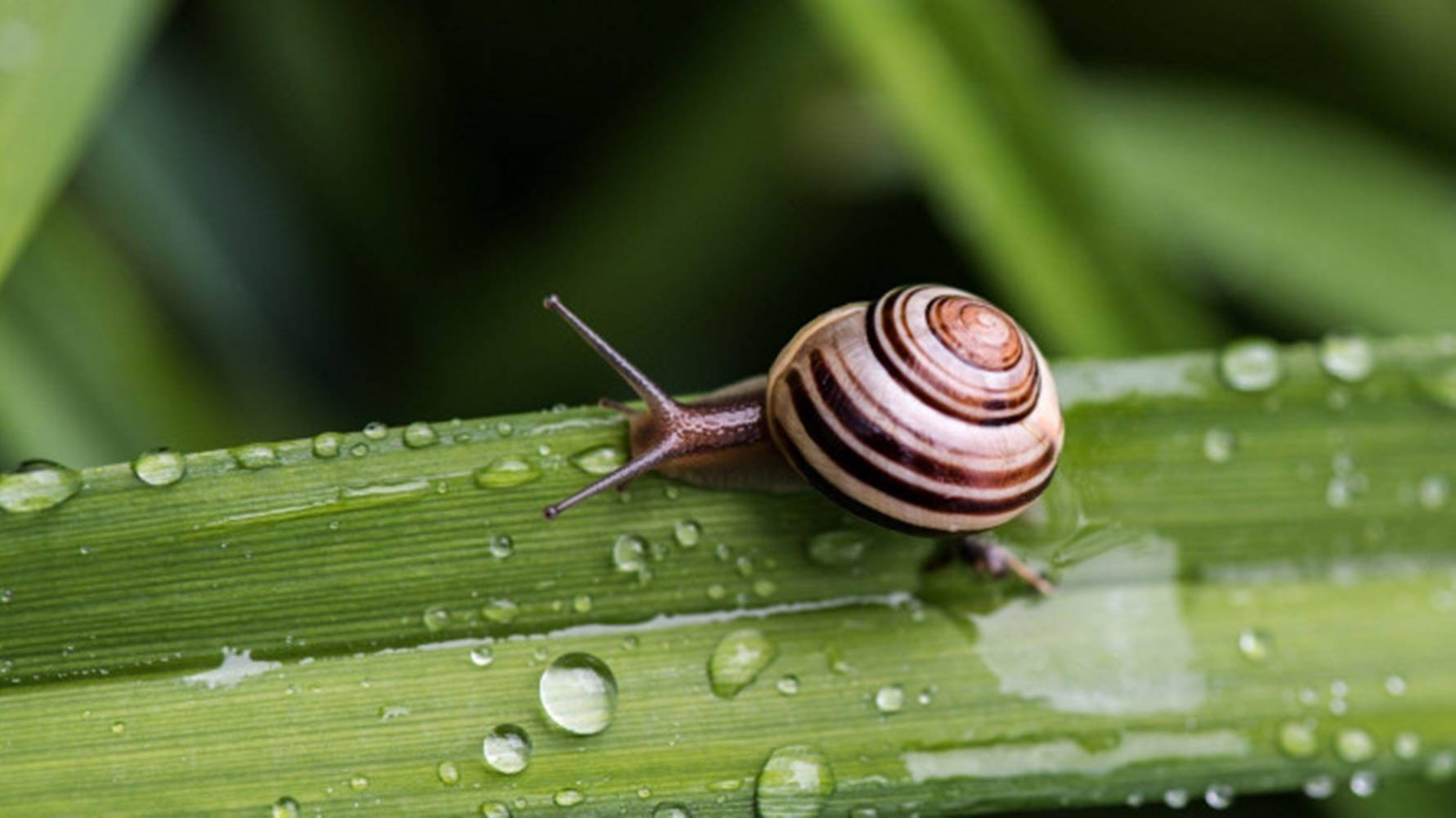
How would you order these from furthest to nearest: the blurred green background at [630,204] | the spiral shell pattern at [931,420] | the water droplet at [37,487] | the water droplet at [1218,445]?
the blurred green background at [630,204], the water droplet at [1218,445], the spiral shell pattern at [931,420], the water droplet at [37,487]

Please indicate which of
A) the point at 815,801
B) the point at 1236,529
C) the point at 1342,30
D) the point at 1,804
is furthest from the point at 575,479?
the point at 1342,30

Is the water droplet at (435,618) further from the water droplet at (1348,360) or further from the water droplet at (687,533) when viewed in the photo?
the water droplet at (1348,360)

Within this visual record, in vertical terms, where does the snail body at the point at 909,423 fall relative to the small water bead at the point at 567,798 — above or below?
above

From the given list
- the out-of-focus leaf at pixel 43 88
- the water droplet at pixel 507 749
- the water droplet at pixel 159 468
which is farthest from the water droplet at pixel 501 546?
the out-of-focus leaf at pixel 43 88

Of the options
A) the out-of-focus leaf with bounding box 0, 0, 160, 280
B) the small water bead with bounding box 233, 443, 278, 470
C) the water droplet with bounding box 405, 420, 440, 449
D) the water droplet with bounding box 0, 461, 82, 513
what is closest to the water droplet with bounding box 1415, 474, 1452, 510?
the water droplet with bounding box 405, 420, 440, 449

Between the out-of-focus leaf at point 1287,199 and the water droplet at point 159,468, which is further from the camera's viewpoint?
the out-of-focus leaf at point 1287,199

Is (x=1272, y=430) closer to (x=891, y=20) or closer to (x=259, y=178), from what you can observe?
(x=891, y=20)
